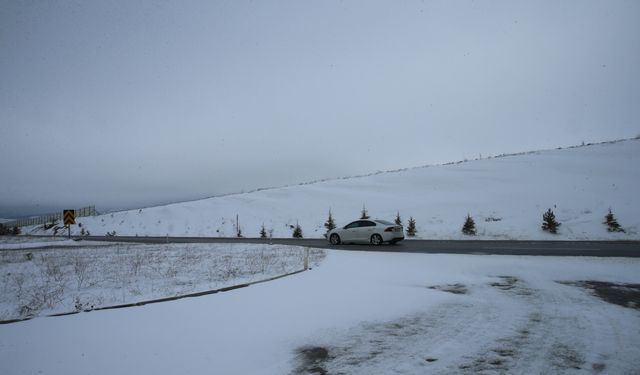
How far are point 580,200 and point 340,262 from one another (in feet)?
67.1

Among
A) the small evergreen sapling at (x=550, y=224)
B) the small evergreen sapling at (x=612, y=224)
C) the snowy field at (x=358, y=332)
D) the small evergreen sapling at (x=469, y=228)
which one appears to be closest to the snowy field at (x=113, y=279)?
the snowy field at (x=358, y=332)

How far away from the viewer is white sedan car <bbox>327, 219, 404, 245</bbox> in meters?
16.7

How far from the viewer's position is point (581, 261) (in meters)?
9.43

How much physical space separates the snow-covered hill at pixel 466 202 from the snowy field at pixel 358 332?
15.0 m

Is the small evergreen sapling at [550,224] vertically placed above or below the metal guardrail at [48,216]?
below

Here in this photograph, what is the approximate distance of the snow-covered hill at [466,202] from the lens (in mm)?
20312

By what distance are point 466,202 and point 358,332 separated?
971 inches

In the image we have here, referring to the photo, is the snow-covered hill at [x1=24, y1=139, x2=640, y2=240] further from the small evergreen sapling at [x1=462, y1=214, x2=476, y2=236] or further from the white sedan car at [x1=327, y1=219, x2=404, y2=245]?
the white sedan car at [x1=327, y1=219, x2=404, y2=245]

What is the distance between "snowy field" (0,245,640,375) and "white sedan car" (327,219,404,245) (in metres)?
9.60

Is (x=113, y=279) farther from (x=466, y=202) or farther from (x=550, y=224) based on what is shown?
(x=466, y=202)

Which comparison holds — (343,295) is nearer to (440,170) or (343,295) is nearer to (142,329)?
(142,329)

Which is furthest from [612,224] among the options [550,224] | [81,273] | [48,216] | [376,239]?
[48,216]

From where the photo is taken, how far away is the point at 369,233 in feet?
57.4

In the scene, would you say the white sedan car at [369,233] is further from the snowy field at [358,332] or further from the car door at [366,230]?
the snowy field at [358,332]
